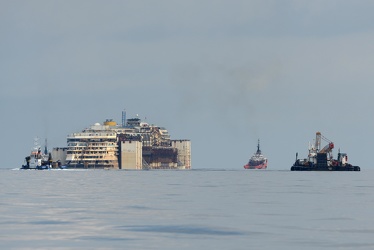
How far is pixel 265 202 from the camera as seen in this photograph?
79.2m

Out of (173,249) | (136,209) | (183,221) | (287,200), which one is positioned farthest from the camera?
(287,200)

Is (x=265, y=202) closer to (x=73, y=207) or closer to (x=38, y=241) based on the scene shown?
(x=73, y=207)

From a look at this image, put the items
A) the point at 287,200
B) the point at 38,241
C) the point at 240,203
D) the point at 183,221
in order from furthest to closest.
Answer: the point at 287,200
the point at 240,203
the point at 183,221
the point at 38,241

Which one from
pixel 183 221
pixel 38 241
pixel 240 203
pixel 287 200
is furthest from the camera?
pixel 287 200

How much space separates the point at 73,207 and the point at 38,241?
26.3 m

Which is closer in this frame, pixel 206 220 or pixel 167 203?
pixel 206 220

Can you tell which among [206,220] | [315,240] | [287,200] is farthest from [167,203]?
[315,240]

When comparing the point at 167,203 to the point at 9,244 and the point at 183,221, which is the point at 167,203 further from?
the point at 9,244

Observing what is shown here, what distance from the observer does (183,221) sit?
188 ft

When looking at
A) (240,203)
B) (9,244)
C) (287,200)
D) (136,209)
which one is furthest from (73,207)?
(9,244)

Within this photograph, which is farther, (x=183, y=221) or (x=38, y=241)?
(x=183, y=221)

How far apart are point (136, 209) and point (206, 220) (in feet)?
40.7

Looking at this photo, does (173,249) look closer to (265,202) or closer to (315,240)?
(315,240)

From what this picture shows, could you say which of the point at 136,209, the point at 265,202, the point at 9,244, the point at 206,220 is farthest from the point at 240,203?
the point at 9,244
